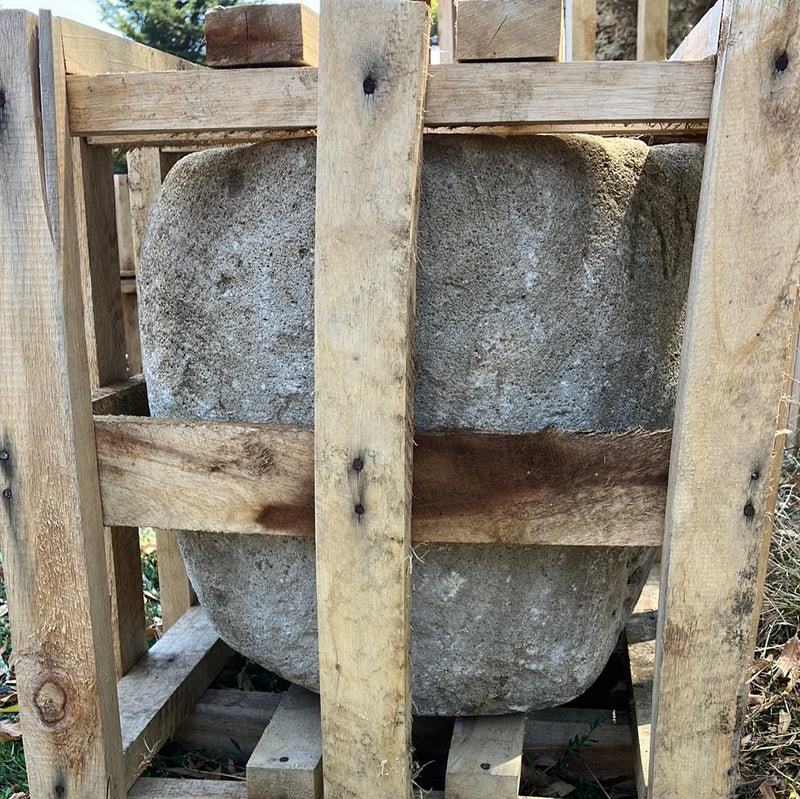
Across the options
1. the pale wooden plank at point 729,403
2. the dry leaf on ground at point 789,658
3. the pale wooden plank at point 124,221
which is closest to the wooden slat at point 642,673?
the pale wooden plank at point 729,403

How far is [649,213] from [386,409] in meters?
0.64

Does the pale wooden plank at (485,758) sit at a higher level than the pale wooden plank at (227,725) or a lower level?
higher

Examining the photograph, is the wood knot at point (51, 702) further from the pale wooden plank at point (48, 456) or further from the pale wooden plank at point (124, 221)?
the pale wooden plank at point (124, 221)

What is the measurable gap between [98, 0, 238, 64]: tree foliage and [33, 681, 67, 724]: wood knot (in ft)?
24.1

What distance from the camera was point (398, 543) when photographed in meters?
1.37

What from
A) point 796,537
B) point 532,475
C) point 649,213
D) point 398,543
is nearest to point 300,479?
point 398,543

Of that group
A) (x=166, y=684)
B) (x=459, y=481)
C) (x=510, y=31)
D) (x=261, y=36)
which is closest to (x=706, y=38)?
(x=510, y=31)

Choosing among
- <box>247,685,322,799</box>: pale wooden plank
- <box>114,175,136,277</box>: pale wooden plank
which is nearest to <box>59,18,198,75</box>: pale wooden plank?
<box>247,685,322,799</box>: pale wooden plank

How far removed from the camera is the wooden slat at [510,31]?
129cm

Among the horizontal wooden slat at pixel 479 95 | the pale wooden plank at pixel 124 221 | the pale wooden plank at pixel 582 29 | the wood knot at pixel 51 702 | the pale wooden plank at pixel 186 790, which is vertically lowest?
the pale wooden plank at pixel 186 790

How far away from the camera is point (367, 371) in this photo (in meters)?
1.33

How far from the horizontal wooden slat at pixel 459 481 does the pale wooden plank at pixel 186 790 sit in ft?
1.83

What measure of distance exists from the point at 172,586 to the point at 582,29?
2.20m

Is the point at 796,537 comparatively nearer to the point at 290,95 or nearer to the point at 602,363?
the point at 602,363
